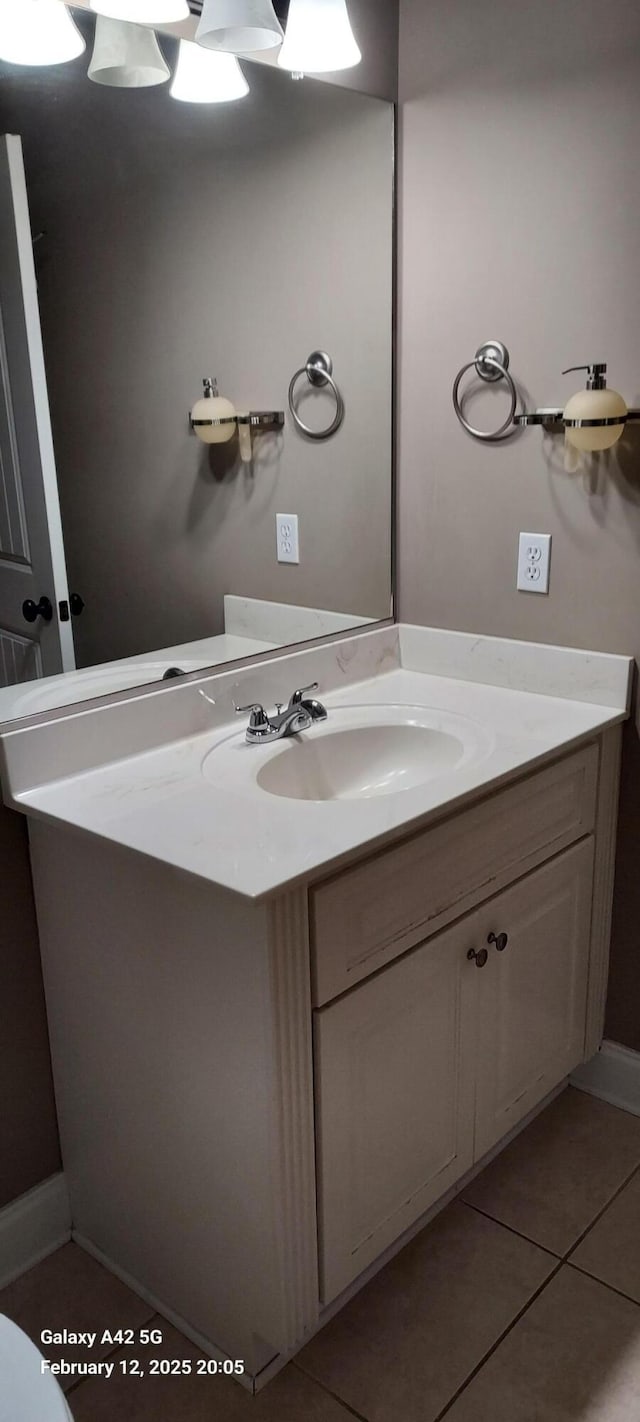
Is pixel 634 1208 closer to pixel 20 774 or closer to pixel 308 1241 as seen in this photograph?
pixel 308 1241

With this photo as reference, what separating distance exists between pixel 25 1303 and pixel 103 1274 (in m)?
0.12

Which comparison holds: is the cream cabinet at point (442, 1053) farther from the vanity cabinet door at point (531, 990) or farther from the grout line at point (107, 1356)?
the grout line at point (107, 1356)

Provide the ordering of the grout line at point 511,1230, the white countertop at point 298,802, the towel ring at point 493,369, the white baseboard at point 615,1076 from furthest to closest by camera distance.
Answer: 1. the white baseboard at point 615,1076
2. the towel ring at point 493,369
3. the grout line at point 511,1230
4. the white countertop at point 298,802

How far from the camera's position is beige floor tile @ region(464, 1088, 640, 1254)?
1.76 metres

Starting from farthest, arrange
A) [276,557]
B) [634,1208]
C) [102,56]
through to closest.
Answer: [276,557]
[634,1208]
[102,56]

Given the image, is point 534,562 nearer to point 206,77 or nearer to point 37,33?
point 206,77

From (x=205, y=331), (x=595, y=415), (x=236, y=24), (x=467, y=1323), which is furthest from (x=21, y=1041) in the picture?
(x=236, y=24)

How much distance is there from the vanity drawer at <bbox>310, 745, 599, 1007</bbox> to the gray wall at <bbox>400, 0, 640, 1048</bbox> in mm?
232

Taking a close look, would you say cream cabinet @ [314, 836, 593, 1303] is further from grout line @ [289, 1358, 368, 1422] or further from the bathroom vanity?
grout line @ [289, 1358, 368, 1422]

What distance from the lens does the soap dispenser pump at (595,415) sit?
1625 millimetres

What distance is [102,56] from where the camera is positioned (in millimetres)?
1465

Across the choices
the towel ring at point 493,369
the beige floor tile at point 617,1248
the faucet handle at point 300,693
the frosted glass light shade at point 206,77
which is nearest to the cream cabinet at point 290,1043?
the beige floor tile at point 617,1248

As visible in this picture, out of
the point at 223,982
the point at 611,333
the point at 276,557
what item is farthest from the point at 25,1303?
the point at 611,333

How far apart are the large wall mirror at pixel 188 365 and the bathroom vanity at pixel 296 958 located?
14 centimetres
